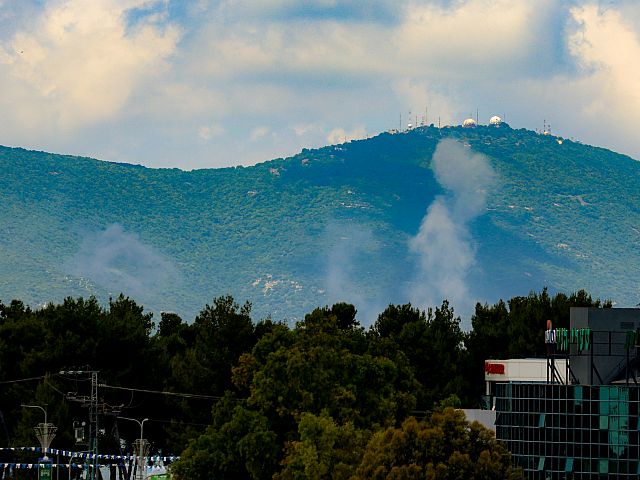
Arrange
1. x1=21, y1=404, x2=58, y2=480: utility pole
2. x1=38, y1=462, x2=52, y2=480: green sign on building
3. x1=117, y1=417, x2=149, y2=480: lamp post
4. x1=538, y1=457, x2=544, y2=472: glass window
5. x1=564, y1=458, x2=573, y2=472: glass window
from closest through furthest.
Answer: x1=564, y1=458, x2=573, y2=472: glass window, x1=538, y1=457, x2=544, y2=472: glass window, x1=21, y1=404, x2=58, y2=480: utility pole, x1=38, y1=462, x2=52, y2=480: green sign on building, x1=117, y1=417, x2=149, y2=480: lamp post

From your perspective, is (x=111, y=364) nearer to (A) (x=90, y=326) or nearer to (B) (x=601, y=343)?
(A) (x=90, y=326)

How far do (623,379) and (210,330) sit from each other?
53.2 meters

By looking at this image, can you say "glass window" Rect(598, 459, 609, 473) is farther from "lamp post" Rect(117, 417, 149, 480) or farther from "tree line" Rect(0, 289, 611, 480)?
"lamp post" Rect(117, 417, 149, 480)

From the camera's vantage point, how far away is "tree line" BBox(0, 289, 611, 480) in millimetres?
82875

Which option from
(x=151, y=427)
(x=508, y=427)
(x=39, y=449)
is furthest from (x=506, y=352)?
(x=508, y=427)

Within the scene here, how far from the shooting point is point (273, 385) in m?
98.6

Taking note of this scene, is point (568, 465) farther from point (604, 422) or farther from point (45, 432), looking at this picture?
point (45, 432)

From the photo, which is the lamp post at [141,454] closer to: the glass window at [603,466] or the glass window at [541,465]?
the glass window at [541,465]

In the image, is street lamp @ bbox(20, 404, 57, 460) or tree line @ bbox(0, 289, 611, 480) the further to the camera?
street lamp @ bbox(20, 404, 57, 460)

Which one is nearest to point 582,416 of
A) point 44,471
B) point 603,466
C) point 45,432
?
point 603,466

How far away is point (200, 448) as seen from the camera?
99.1 meters

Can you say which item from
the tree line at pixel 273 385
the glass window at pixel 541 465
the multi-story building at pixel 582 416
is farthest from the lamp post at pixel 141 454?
the glass window at pixel 541 465

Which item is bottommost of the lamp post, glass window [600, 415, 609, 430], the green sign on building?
the green sign on building

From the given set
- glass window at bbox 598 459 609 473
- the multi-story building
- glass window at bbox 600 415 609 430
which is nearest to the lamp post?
the multi-story building
